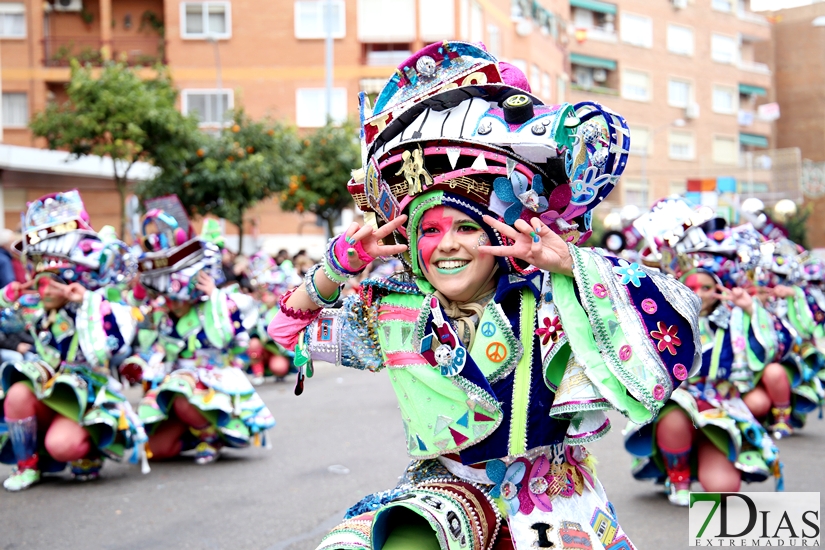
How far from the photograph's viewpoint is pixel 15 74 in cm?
3397

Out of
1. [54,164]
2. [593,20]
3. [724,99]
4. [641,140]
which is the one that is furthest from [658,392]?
[724,99]

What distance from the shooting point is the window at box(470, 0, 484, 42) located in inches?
1409

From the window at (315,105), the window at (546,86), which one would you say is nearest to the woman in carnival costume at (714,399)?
the window at (315,105)

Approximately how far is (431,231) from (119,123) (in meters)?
17.1

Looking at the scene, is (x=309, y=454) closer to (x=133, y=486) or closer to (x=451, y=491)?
(x=133, y=486)

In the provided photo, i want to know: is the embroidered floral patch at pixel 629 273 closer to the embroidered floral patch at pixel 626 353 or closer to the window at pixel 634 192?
the embroidered floral patch at pixel 626 353

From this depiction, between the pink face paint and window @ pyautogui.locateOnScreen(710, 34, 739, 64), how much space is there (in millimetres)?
53497

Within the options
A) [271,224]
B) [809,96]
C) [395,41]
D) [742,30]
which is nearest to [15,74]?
[271,224]

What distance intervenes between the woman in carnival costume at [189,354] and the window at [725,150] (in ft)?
156

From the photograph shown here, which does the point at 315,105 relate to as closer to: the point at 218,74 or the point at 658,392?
the point at 218,74

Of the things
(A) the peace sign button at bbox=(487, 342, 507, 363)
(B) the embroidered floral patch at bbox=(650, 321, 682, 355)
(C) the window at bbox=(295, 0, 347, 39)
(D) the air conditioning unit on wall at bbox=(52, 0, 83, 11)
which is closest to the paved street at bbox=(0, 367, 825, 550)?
(A) the peace sign button at bbox=(487, 342, 507, 363)

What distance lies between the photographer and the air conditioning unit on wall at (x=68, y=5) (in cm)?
3419

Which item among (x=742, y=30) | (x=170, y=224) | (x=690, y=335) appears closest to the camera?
(x=690, y=335)

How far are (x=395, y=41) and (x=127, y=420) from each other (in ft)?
94.3
